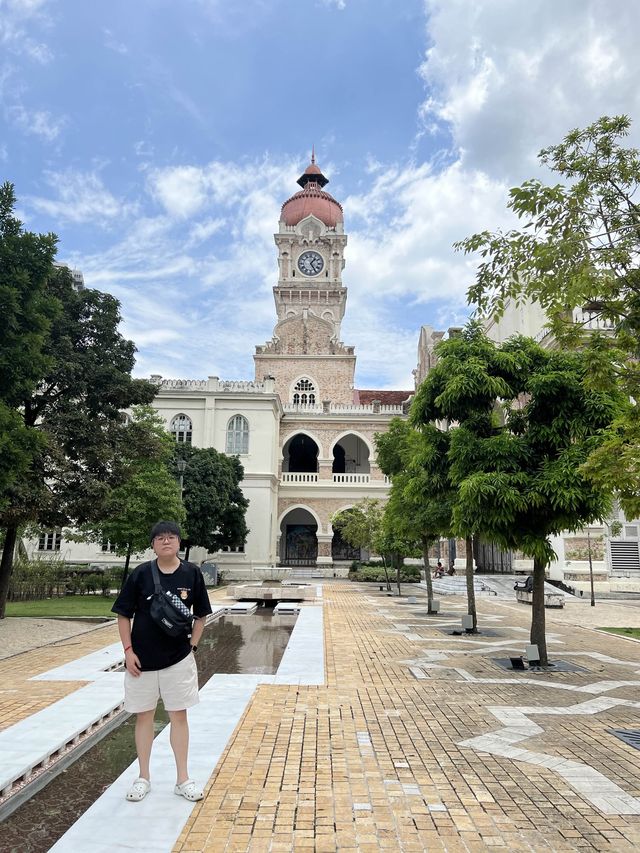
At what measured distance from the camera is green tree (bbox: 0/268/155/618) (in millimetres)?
13578

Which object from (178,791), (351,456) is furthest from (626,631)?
(351,456)

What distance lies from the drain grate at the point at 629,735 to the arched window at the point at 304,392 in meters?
37.8

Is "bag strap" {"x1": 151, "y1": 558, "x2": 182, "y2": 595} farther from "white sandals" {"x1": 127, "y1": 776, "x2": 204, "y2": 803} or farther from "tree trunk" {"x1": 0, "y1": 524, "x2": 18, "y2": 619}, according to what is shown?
"tree trunk" {"x1": 0, "y1": 524, "x2": 18, "y2": 619}

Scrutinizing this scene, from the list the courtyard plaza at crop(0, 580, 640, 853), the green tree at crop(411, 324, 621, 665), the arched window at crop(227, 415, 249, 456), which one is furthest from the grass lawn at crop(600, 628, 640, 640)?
the arched window at crop(227, 415, 249, 456)

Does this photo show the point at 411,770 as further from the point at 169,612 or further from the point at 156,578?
the point at 156,578

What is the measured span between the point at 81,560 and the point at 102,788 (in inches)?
1295

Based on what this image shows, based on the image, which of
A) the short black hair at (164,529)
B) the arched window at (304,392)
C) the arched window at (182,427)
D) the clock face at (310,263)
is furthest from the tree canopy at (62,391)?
the clock face at (310,263)

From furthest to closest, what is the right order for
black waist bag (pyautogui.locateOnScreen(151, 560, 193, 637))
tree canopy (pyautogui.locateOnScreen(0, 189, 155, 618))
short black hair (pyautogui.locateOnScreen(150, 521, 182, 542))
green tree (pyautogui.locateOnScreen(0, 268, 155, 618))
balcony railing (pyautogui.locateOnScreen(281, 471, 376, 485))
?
balcony railing (pyautogui.locateOnScreen(281, 471, 376, 485)) < green tree (pyautogui.locateOnScreen(0, 268, 155, 618)) < tree canopy (pyautogui.locateOnScreen(0, 189, 155, 618)) < short black hair (pyautogui.locateOnScreen(150, 521, 182, 542)) < black waist bag (pyautogui.locateOnScreen(151, 560, 193, 637))

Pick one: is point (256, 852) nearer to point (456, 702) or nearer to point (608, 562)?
point (456, 702)

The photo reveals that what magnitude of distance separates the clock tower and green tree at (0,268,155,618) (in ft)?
87.7

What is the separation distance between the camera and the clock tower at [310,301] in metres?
43.6

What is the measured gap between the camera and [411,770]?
14.7ft

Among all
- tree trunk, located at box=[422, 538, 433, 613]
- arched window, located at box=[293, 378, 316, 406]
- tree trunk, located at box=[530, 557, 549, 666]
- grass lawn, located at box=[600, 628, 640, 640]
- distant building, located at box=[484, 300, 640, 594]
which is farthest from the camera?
arched window, located at box=[293, 378, 316, 406]

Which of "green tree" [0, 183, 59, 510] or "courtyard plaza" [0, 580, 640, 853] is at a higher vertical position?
"green tree" [0, 183, 59, 510]
